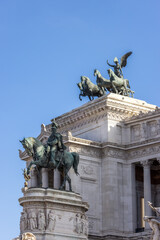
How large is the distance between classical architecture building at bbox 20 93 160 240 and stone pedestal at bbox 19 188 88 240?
16565 mm

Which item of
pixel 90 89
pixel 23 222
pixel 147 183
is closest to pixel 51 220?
pixel 23 222

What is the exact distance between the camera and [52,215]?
4500cm

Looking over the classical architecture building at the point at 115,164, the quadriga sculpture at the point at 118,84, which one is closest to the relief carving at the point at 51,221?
the classical architecture building at the point at 115,164

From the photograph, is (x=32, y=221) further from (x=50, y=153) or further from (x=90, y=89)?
(x=90, y=89)

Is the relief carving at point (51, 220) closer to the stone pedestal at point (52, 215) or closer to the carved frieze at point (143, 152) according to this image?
the stone pedestal at point (52, 215)

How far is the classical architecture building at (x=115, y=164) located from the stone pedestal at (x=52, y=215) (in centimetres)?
1657

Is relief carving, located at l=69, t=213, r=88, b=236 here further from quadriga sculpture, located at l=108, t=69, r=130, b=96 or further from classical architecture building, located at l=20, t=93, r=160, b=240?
quadriga sculpture, located at l=108, t=69, r=130, b=96

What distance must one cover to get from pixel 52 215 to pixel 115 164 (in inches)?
846

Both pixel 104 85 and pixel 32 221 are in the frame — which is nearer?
pixel 32 221

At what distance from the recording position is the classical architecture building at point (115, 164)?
63906 mm

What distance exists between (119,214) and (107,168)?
Result: 13.4 feet

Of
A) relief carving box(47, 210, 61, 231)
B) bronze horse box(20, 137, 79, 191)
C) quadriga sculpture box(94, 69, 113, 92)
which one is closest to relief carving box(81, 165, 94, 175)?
quadriga sculpture box(94, 69, 113, 92)

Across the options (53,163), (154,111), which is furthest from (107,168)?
(53,163)

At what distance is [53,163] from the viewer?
156ft
